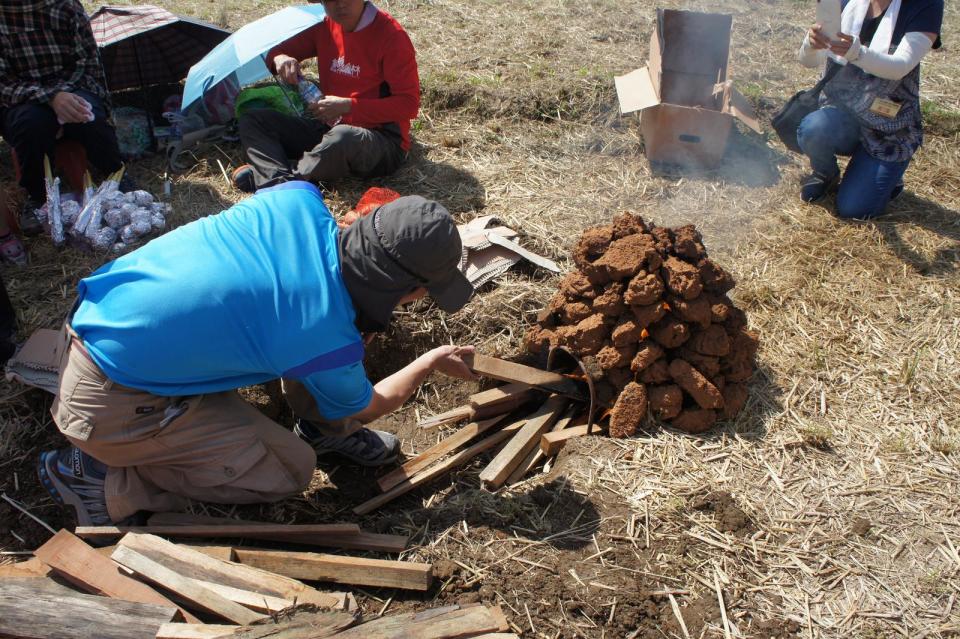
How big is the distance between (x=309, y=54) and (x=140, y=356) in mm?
3428

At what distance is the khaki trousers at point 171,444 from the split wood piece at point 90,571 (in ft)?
1.16

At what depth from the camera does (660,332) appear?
358 centimetres

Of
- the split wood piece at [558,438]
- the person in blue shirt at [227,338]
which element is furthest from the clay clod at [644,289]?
the person in blue shirt at [227,338]

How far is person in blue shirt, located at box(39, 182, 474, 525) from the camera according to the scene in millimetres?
2576

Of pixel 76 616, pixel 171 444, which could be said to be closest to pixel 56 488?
pixel 171 444

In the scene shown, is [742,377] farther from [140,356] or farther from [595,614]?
[140,356]

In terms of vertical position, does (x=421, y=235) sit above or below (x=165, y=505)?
above

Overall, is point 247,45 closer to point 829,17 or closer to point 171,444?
point 171,444

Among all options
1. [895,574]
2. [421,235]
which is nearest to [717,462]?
[895,574]

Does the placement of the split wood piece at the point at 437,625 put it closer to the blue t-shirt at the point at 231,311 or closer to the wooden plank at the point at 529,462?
the blue t-shirt at the point at 231,311

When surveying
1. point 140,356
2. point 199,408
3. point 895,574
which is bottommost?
point 895,574

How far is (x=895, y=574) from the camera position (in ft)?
9.31

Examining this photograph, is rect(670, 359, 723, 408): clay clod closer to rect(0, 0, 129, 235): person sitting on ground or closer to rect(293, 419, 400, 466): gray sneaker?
rect(293, 419, 400, 466): gray sneaker

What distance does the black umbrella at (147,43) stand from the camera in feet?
18.2
